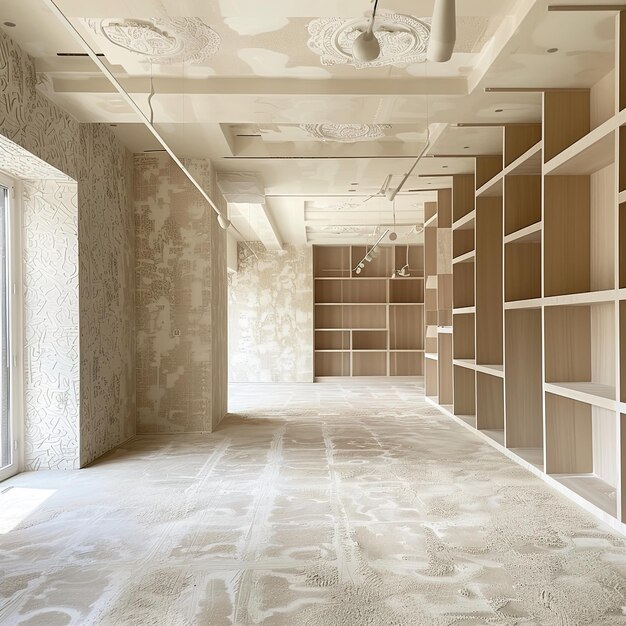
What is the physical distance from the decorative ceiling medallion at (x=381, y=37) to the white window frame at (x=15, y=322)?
2793mm

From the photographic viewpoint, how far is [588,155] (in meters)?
3.99

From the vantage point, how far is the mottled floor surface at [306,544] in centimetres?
247

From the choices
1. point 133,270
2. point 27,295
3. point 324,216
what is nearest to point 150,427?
point 133,270

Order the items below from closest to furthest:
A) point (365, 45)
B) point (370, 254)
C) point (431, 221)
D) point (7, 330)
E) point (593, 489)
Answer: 1. point (365, 45)
2. point (593, 489)
3. point (7, 330)
4. point (431, 221)
5. point (370, 254)

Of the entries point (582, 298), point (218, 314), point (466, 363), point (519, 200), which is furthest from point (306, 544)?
point (218, 314)

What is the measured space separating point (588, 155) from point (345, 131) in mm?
2730

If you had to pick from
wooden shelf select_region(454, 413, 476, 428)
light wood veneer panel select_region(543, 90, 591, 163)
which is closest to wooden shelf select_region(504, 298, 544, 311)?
light wood veneer panel select_region(543, 90, 591, 163)

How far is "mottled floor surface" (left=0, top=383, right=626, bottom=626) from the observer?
2471mm

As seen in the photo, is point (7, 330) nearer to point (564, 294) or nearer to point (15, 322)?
point (15, 322)

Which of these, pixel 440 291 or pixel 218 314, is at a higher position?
pixel 440 291

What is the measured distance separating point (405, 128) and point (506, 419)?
10.1 ft

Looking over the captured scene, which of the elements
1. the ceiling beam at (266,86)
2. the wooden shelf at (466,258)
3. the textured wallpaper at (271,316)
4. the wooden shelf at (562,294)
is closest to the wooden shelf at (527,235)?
the wooden shelf at (562,294)

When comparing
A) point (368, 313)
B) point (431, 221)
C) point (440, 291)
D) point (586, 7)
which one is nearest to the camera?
point (586, 7)

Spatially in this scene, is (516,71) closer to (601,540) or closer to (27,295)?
(601,540)
